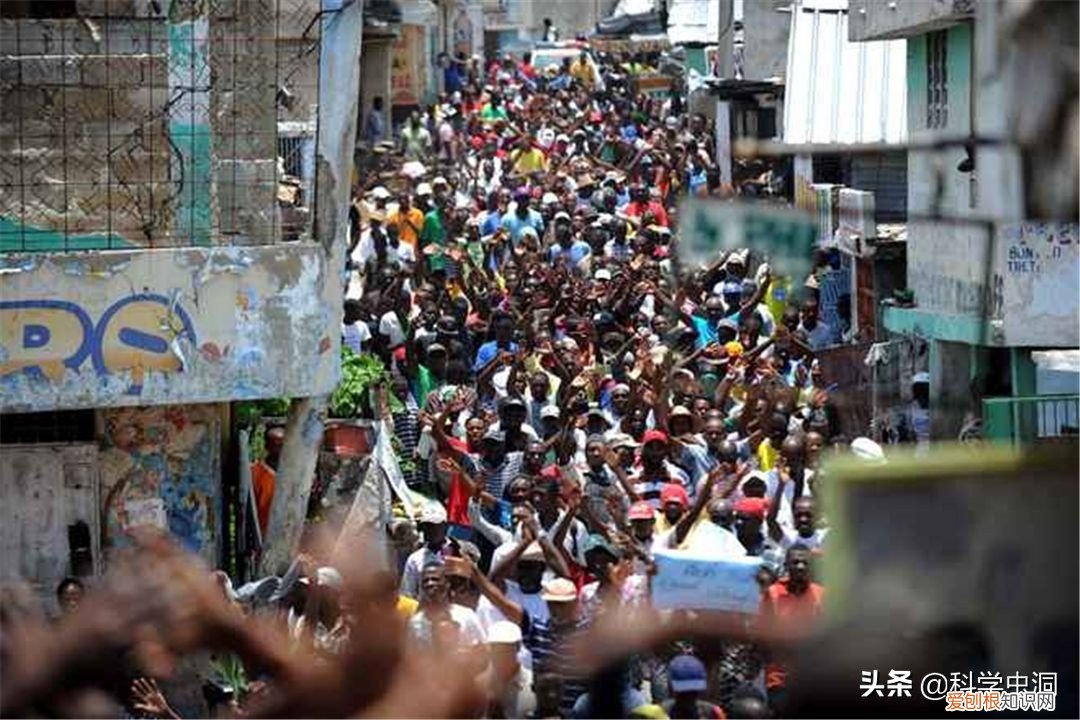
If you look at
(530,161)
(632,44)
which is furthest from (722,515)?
(632,44)

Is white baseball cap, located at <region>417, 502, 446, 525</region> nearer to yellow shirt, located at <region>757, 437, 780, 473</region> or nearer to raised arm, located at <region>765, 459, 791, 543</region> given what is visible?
raised arm, located at <region>765, 459, 791, 543</region>

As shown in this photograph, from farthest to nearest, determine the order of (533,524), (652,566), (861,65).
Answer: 1. (861,65)
2. (533,524)
3. (652,566)

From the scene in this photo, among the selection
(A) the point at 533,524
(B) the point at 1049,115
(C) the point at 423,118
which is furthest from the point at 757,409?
(C) the point at 423,118

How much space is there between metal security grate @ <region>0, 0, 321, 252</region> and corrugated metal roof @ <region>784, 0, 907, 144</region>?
7.95 m

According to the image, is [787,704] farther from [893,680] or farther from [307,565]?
[307,565]

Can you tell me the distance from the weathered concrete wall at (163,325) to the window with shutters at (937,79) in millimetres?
5354

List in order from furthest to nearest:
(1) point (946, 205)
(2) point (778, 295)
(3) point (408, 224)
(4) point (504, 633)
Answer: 1. (3) point (408, 224)
2. (2) point (778, 295)
3. (1) point (946, 205)
4. (4) point (504, 633)

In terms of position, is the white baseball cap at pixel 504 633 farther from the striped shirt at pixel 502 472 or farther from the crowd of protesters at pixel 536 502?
the striped shirt at pixel 502 472

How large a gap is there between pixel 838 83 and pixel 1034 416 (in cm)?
832

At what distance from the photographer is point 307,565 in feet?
39.1

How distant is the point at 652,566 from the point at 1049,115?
272 centimetres

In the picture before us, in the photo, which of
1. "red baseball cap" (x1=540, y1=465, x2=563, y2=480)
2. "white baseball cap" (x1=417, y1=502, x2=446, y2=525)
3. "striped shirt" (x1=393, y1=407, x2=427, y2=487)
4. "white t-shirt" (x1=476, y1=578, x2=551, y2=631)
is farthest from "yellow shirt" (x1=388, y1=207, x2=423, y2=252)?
"white t-shirt" (x1=476, y1=578, x2=551, y2=631)

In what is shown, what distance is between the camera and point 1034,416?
14594mm

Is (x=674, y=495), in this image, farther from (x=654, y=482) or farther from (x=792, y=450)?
(x=792, y=450)
